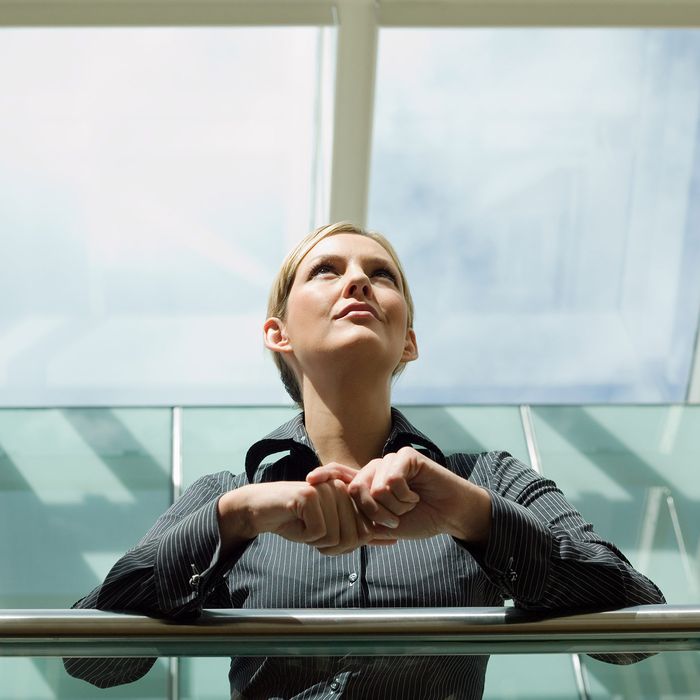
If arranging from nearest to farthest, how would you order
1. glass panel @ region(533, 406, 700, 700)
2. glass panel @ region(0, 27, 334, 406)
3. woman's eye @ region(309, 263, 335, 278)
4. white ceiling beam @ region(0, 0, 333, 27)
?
woman's eye @ region(309, 263, 335, 278)
glass panel @ region(533, 406, 700, 700)
white ceiling beam @ region(0, 0, 333, 27)
glass panel @ region(0, 27, 334, 406)

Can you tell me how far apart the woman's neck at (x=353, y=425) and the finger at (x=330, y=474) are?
60 centimetres

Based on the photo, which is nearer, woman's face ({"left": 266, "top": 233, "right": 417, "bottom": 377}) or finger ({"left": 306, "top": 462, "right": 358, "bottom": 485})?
finger ({"left": 306, "top": 462, "right": 358, "bottom": 485})

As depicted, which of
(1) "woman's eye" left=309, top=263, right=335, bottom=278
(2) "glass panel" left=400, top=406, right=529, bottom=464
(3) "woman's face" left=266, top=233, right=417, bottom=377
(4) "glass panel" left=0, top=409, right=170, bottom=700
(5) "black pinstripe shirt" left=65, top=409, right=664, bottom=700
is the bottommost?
(4) "glass panel" left=0, top=409, right=170, bottom=700

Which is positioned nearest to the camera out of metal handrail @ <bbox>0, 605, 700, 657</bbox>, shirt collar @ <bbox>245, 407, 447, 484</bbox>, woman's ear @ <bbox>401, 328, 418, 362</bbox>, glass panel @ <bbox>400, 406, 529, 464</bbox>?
metal handrail @ <bbox>0, 605, 700, 657</bbox>

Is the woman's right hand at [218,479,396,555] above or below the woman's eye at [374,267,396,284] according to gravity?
below

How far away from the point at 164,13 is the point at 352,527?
4110mm

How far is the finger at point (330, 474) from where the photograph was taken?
6.26ft

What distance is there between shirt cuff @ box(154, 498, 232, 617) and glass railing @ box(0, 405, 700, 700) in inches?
103

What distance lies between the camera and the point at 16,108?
7035mm

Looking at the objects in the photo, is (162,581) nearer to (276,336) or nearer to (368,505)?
(368,505)

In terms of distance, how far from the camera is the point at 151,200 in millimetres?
7750

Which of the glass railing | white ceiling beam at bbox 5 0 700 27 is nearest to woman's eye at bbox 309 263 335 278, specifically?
the glass railing

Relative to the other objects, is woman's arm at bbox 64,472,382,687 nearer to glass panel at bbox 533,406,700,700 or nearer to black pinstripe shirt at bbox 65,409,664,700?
black pinstripe shirt at bbox 65,409,664,700

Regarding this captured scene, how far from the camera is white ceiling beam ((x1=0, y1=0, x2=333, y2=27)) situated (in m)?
5.48
